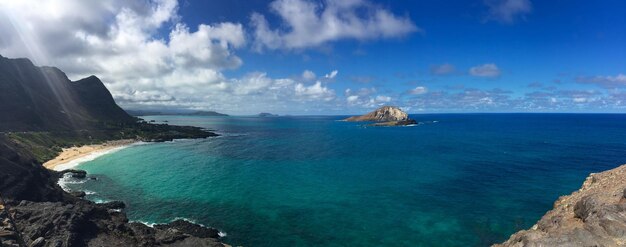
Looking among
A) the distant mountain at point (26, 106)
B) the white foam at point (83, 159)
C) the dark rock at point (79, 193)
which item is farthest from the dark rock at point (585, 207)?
the distant mountain at point (26, 106)

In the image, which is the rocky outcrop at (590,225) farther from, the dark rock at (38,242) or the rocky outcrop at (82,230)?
the dark rock at (38,242)

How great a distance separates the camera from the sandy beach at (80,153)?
317 feet

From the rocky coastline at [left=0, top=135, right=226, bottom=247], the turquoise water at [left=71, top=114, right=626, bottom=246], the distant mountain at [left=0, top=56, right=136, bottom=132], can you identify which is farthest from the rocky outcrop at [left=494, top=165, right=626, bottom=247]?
the distant mountain at [left=0, top=56, right=136, bottom=132]

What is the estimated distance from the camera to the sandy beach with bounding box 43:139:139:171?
96.7 meters

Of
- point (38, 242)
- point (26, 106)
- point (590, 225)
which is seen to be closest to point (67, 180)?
point (38, 242)

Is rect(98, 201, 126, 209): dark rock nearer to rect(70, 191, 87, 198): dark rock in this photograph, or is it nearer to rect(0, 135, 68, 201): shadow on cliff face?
rect(0, 135, 68, 201): shadow on cliff face

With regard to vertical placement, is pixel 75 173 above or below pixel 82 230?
below

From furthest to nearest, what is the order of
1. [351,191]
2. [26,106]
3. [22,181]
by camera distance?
[26,106]
[351,191]
[22,181]

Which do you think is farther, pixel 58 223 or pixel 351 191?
pixel 351 191

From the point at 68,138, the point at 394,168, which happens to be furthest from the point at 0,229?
the point at 68,138

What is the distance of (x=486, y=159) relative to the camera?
10344 centimetres

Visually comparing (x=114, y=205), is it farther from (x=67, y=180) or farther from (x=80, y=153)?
(x=80, y=153)

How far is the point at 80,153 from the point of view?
11994cm

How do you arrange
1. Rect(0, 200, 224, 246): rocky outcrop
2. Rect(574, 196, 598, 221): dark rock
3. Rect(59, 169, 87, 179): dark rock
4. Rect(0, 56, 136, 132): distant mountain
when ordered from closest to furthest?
Rect(574, 196, 598, 221): dark rock → Rect(0, 200, 224, 246): rocky outcrop → Rect(59, 169, 87, 179): dark rock → Rect(0, 56, 136, 132): distant mountain
